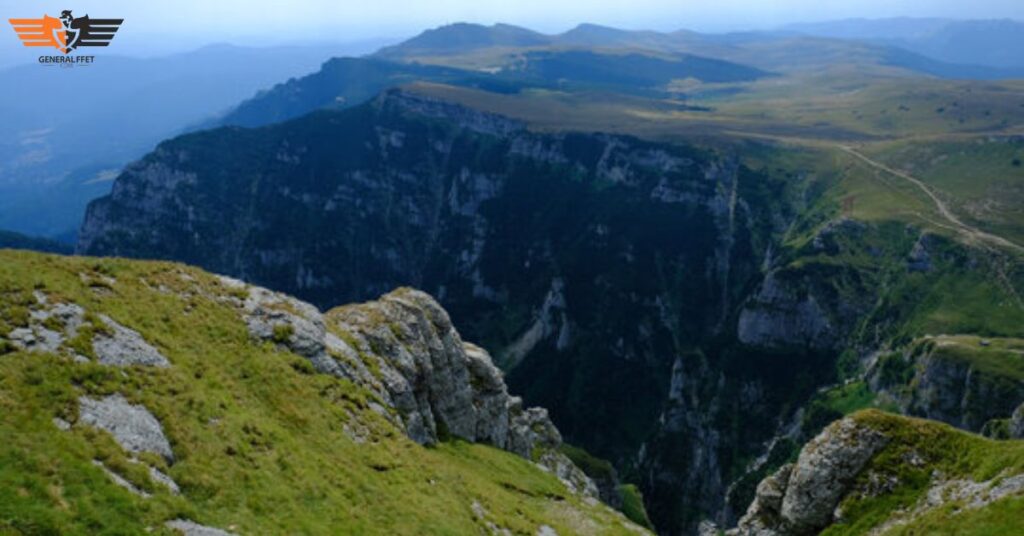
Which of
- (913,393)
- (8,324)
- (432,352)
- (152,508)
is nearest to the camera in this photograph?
(152,508)

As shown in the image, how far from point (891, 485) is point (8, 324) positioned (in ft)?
196

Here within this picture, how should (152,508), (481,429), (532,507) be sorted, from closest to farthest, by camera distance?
(152,508)
(532,507)
(481,429)

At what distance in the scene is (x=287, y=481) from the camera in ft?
119

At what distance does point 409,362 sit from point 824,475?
4006 cm

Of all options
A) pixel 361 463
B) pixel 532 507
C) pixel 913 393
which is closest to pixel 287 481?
pixel 361 463

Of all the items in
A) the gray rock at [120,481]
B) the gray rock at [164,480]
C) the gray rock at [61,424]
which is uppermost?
the gray rock at [61,424]

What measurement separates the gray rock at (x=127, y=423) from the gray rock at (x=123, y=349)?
358 cm

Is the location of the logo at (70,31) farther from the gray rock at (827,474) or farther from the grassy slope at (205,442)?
the gray rock at (827,474)

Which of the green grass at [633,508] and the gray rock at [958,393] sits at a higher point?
the gray rock at [958,393]

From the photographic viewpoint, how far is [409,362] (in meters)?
68.4

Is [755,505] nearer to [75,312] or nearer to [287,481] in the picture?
[287,481]

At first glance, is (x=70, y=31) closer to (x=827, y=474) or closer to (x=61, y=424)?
(x=61, y=424)

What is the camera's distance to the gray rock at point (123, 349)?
122ft

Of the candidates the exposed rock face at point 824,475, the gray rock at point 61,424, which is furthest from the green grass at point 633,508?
the gray rock at point 61,424
